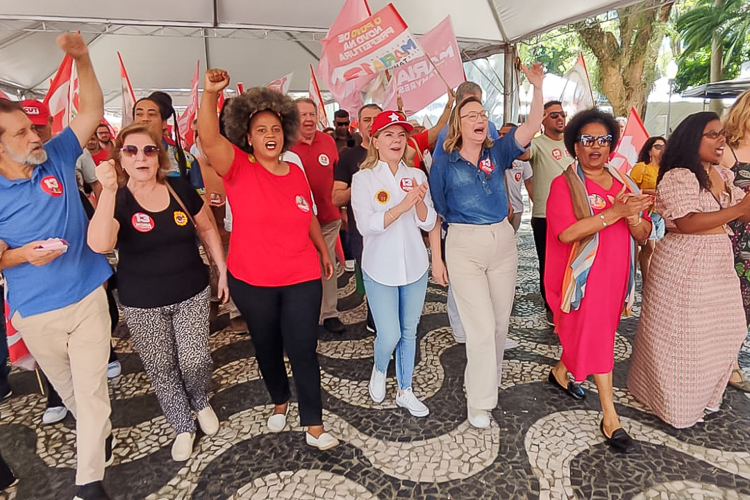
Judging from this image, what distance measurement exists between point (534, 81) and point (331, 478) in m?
2.51

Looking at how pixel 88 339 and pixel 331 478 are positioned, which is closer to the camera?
pixel 88 339

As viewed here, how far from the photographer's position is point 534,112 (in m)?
2.61

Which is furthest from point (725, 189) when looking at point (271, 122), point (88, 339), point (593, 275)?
point (88, 339)

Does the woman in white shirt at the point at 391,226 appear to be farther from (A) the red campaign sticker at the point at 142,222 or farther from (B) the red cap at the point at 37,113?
(B) the red cap at the point at 37,113

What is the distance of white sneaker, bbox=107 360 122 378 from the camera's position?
3.48m

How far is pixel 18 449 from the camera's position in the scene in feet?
8.79

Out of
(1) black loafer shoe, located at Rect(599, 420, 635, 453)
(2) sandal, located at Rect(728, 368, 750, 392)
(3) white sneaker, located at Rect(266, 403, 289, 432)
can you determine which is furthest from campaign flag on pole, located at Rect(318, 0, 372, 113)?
(2) sandal, located at Rect(728, 368, 750, 392)

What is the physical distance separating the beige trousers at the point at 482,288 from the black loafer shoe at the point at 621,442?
0.64 metres

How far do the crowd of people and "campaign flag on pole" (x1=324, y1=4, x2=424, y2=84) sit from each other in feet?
5.43

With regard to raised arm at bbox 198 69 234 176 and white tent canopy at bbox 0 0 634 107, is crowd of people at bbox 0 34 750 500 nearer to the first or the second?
raised arm at bbox 198 69 234 176

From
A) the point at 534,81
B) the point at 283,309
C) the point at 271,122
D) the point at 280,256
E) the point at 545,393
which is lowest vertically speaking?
the point at 545,393

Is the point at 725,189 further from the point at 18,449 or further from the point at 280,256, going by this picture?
the point at 18,449

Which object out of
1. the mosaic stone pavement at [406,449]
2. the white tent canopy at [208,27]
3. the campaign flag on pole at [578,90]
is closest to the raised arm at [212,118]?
the mosaic stone pavement at [406,449]

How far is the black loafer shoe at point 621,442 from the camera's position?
241cm
